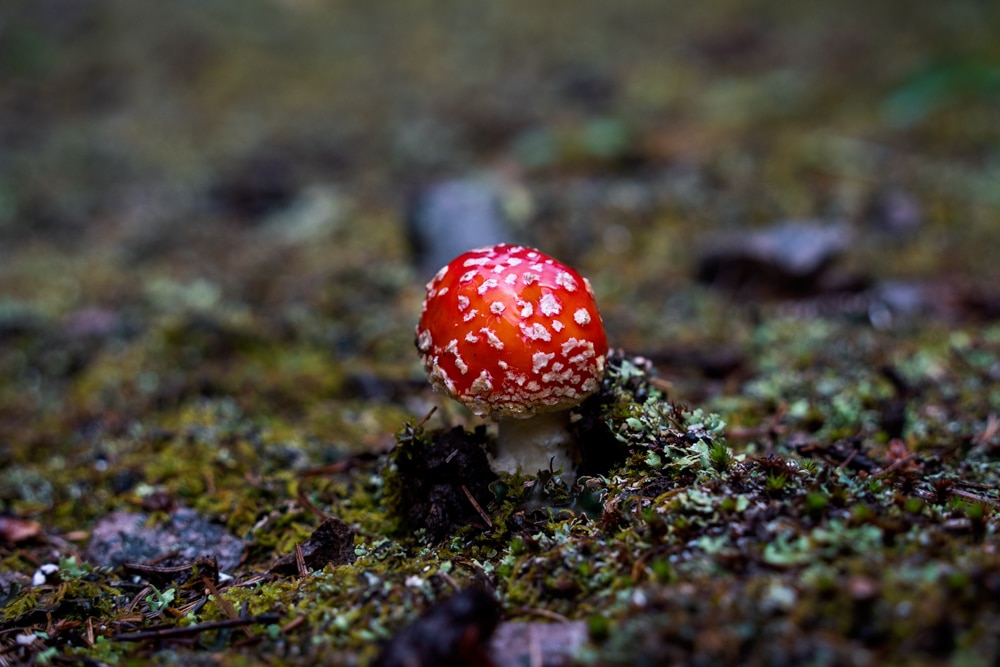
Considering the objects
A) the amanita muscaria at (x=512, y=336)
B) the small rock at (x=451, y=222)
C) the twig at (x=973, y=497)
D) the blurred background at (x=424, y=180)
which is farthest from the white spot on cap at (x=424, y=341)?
the small rock at (x=451, y=222)

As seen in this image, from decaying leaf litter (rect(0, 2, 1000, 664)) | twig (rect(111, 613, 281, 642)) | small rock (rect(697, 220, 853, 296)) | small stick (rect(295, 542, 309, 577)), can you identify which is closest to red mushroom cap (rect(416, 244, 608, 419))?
decaying leaf litter (rect(0, 2, 1000, 664))

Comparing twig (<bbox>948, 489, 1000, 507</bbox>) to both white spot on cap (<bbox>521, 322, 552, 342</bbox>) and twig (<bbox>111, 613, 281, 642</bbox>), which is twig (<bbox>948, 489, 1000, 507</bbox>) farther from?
twig (<bbox>111, 613, 281, 642</bbox>)

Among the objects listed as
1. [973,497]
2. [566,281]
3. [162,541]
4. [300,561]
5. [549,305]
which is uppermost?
[566,281]

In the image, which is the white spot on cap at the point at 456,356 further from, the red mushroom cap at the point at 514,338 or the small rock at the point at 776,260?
the small rock at the point at 776,260

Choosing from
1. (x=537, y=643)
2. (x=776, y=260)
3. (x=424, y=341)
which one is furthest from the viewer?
(x=776, y=260)

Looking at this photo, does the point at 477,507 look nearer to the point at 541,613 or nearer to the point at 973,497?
the point at 541,613

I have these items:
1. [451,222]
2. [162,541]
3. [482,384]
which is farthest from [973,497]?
[451,222]

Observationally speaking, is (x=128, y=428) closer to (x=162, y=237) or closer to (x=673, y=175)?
(x=162, y=237)

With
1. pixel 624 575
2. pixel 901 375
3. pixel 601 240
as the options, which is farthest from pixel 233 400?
pixel 901 375
